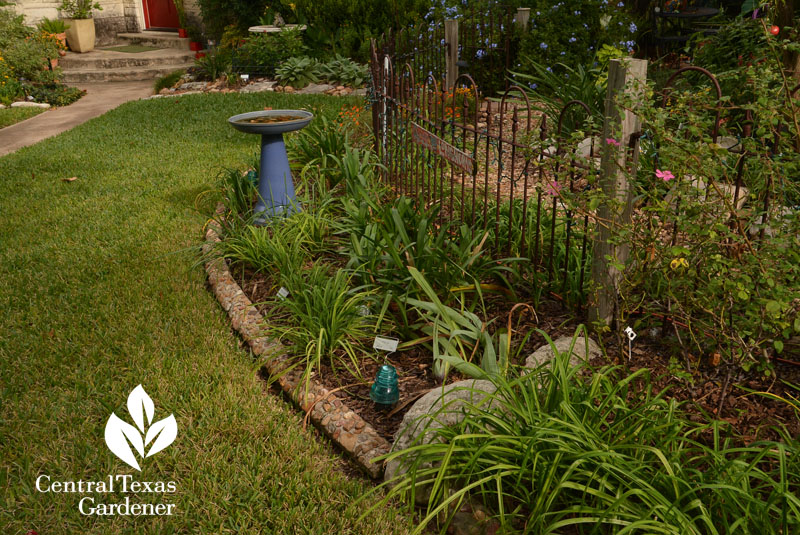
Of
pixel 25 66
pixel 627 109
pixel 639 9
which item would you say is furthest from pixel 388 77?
pixel 25 66

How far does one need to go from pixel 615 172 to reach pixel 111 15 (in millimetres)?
17106

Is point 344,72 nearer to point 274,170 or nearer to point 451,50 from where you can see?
point 451,50

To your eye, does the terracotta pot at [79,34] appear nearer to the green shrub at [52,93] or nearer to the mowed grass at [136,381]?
the green shrub at [52,93]

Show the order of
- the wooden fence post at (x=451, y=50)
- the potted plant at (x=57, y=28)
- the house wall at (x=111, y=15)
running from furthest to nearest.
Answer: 1. the house wall at (x=111, y=15)
2. the potted plant at (x=57, y=28)
3. the wooden fence post at (x=451, y=50)

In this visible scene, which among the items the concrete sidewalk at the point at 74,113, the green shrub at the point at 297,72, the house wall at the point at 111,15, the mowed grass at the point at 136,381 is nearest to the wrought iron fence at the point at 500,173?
the mowed grass at the point at 136,381

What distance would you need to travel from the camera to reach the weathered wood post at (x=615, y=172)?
2.80 m

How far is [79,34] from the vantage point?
49.2 ft

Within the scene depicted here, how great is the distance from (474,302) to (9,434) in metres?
2.23

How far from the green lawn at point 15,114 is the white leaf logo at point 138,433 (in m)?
8.36

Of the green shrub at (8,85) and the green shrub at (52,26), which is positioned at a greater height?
the green shrub at (52,26)

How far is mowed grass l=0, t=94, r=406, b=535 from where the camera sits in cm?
250

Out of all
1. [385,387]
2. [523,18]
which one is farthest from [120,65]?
[385,387]

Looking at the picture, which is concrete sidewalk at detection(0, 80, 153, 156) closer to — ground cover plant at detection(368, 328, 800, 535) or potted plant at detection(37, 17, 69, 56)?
potted plant at detection(37, 17, 69, 56)

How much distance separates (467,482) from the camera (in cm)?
229
